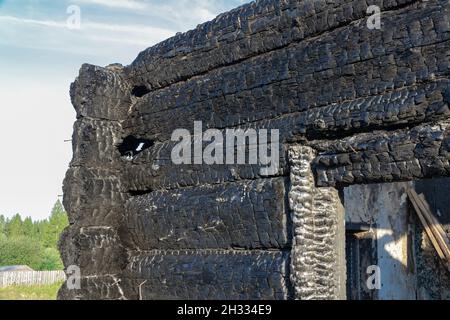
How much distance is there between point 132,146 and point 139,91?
442 millimetres

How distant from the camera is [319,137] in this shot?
128 inches

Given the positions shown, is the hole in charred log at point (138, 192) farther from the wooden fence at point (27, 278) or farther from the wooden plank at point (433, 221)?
the wooden fence at point (27, 278)

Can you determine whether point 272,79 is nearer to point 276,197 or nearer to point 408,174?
point 276,197

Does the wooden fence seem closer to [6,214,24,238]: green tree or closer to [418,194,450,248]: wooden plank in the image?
[418,194,450,248]: wooden plank

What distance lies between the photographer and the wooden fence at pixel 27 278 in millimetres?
29031

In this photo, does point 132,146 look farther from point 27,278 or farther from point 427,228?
point 27,278

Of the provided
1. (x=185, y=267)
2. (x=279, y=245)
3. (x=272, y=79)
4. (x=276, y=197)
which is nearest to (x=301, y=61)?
(x=272, y=79)

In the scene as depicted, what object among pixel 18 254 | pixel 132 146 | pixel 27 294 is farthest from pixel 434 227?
pixel 18 254

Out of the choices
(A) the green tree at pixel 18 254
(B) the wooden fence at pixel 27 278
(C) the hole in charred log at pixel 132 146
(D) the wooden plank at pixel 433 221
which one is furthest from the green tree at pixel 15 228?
(C) the hole in charred log at pixel 132 146

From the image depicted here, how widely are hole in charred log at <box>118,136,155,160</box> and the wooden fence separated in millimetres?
25951

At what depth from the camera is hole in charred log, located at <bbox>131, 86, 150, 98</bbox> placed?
4.70m

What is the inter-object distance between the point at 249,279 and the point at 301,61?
4.23ft

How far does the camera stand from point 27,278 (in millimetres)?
30375

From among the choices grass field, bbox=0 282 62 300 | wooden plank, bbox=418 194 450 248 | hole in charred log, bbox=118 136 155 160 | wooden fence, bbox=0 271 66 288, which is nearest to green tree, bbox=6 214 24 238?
wooden fence, bbox=0 271 66 288
